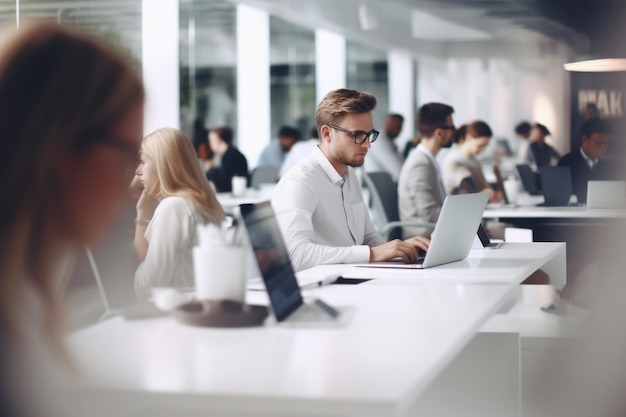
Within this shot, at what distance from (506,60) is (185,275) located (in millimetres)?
12114

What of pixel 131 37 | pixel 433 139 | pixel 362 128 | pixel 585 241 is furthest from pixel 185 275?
pixel 131 37

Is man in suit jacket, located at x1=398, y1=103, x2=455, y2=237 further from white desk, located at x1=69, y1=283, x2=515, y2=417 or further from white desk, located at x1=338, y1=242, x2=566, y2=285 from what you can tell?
white desk, located at x1=69, y1=283, x2=515, y2=417

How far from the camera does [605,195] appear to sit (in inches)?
230

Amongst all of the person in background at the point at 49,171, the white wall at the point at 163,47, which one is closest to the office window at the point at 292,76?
the white wall at the point at 163,47

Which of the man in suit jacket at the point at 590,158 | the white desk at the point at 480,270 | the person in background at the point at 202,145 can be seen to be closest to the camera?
the white desk at the point at 480,270

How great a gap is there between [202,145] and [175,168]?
6345mm

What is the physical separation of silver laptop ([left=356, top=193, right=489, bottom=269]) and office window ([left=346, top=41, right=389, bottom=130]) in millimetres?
11662

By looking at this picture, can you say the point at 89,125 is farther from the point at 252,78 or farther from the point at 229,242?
the point at 252,78

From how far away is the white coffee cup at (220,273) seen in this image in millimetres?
1907

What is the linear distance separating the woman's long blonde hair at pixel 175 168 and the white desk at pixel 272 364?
1308mm

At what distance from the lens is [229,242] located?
194 cm

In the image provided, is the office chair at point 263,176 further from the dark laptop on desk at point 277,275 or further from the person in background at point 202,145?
→ the dark laptop on desk at point 277,275

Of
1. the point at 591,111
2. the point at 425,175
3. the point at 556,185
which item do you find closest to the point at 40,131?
the point at 425,175

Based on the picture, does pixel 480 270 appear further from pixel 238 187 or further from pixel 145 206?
pixel 238 187
